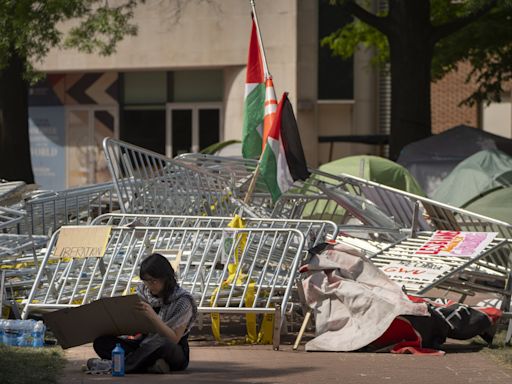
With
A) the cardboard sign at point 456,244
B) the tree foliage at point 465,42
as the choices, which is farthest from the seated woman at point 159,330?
the tree foliage at point 465,42

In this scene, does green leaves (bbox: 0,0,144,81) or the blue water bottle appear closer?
the blue water bottle

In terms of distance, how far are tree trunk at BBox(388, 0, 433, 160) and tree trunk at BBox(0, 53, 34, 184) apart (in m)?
6.82

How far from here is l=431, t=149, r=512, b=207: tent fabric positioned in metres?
18.4

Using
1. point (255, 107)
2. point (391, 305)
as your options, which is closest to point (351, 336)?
point (391, 305)

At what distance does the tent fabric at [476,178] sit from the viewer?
60.3ft

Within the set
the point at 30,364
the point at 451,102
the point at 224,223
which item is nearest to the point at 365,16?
the point at 224,223

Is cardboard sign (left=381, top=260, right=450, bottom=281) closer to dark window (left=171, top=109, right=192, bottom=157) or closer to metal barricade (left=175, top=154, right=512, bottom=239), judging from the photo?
metal barricade (left=175, top=154, right=512, bottom=239)

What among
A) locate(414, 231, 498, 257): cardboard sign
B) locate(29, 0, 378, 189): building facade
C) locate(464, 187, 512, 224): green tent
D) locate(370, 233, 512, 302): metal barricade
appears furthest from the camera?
locate(29, 0, 378, 189): building facade

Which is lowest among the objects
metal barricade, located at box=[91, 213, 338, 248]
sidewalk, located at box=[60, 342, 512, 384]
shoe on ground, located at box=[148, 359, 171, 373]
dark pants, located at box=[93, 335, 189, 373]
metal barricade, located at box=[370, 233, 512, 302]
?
sidewalk, located at box=[60, 342, 512, 384]

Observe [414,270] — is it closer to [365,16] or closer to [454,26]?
[454,26]

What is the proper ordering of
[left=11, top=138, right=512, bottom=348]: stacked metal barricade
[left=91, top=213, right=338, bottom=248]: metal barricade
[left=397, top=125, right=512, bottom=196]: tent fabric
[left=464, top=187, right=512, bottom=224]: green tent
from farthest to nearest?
[left=397, top=125, right=512, bottom=196]: tent fabric < [left=464, top=187, right=512, bottom=224]: green tent < [left=91, top=213, right=338, bottom=248]: metal barricade < [left=11, top=138, right=512, bottom=348]: stacked metal barricade

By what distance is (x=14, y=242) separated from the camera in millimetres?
10914

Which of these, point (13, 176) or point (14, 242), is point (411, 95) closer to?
point (13, 176)

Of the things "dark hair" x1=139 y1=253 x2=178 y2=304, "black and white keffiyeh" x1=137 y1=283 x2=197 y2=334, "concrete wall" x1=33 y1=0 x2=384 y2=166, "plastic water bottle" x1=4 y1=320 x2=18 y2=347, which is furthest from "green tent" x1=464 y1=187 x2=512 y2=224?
"concrete wall" x1=33 y1=0 x2=384 y2=166
